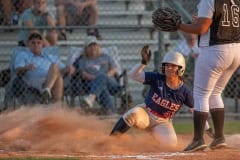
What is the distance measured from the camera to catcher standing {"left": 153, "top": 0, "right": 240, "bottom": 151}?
754 centimetres

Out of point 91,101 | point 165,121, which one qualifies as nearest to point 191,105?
point 165,121

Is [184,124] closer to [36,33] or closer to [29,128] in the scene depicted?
[36,33]

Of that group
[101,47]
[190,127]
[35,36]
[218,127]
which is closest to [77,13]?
[101,47]

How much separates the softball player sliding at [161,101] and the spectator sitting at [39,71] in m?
3.39

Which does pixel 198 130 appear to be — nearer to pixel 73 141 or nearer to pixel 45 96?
pixel 73 141

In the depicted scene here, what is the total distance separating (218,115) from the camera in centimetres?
795

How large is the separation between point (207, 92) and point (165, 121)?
3.55ft

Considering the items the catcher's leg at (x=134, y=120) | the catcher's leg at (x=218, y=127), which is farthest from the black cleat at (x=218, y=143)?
the catcher's leg at (x=134, y=120)

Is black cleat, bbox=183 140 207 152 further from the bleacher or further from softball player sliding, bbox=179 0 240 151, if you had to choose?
the bleacher

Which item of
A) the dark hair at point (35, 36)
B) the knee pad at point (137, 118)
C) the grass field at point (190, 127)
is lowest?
the grass field at point (190, 127)

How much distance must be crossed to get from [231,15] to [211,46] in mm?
402

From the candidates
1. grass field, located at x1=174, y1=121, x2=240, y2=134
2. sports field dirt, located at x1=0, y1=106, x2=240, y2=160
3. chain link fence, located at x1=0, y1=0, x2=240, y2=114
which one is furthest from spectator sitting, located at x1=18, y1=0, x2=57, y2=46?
grass field, located at x1=174, y1=121, x2=240, y2=134

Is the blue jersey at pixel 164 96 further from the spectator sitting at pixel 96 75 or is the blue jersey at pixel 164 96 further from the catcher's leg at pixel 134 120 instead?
the spectator sitting at pixel 96 75

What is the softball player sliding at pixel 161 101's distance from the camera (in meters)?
8.45
